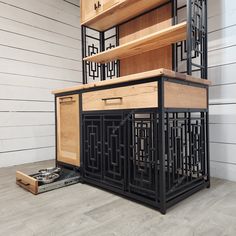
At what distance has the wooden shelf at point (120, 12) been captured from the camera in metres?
Answer: 1.78

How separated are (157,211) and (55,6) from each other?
102 inches

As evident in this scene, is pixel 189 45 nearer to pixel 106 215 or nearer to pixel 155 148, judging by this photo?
pixel 155 148

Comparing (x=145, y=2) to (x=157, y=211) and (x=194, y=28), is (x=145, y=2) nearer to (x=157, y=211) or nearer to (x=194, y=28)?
(x=194, y=28)

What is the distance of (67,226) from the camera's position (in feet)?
3.43

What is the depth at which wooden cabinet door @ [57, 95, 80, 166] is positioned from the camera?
1741mm

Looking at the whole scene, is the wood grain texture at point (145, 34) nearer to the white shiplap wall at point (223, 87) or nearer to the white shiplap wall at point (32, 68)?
the white shiplap wall at point (223, 87)

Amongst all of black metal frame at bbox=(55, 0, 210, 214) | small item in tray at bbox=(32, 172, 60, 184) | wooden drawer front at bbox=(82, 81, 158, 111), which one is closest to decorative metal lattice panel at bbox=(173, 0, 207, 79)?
black metal frame at bbox=(55, 0, 210, 214)

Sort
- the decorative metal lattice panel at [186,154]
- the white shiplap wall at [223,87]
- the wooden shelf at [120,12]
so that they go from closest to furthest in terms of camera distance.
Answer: the decorative metal lattice panel at [186,154] → the white shiplap wall at [223,87] → the wooden shelf at [120,12]

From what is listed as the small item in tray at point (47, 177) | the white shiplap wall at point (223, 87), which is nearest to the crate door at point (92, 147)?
the small item in tray at point (47, 177)

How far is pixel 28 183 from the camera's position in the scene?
1.54 metres

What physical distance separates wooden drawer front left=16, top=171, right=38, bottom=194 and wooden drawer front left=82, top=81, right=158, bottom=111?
2.02 ft

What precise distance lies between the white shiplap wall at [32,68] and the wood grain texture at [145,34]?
Result: 94cm

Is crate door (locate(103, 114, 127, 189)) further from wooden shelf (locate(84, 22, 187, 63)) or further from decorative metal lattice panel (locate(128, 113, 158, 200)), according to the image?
wooden shelf (locate(84, 22, 187, 63))

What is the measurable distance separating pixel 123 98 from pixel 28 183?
0.90 meters
